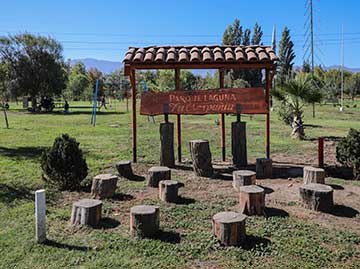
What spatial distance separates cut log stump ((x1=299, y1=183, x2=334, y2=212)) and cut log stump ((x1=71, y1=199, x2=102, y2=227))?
118 inches

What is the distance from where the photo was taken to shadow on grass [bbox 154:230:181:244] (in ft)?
13.8

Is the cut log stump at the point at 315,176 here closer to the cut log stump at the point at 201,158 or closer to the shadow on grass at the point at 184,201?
the cut log stump at the point at 201,158

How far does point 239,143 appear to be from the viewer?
26.2ft

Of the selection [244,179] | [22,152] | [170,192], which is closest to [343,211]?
[244,179]

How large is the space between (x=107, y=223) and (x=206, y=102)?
408 cm

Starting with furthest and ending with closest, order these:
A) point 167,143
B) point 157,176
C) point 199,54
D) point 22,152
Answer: point 22,152 < point 199,54 < point 167,143 < point 157,176

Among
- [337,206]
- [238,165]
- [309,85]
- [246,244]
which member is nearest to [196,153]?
[238,165]

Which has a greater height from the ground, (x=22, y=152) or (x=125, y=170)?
(x=22, y=152)

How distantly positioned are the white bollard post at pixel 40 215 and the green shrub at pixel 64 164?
200 centimetres

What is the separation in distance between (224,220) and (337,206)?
2.26 m

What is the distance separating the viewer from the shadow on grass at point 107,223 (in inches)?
182

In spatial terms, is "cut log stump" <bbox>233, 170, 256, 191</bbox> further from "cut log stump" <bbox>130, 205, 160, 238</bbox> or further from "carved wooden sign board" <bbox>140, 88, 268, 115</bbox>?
"cut log stump" <bbox>130, 205, 160, 238</bbox>

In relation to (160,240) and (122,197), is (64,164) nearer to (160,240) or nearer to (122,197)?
(122,197)

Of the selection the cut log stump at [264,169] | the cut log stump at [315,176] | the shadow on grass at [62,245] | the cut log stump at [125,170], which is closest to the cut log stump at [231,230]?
the shadow on grass at [62,245]
